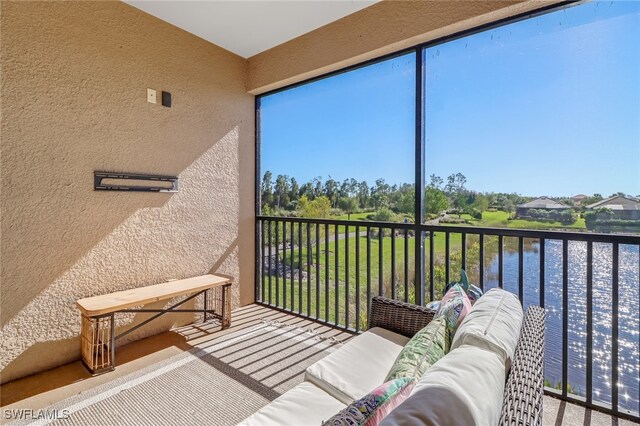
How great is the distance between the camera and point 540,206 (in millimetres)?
2023

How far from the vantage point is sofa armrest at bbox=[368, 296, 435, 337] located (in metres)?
1.77

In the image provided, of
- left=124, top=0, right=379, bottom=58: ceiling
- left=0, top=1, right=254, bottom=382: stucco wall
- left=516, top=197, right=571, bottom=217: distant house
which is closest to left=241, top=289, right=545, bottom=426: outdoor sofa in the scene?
left=516, top=197, right=571, bottom=217: distant house

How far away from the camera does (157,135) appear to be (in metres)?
2.81

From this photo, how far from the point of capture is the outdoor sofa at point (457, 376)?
673mm

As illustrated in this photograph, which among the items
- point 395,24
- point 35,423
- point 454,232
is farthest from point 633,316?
point 35,423

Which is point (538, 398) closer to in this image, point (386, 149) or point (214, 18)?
point (386, 149)

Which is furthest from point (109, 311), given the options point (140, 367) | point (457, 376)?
point (457, 376)

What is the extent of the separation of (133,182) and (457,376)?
2792 mm

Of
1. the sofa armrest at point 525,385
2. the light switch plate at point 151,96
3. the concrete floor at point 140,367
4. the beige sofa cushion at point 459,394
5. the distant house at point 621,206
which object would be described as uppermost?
the light switch plate at point 151,96

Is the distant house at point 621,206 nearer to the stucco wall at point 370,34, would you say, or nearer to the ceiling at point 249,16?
the stucco wall at point 370,34

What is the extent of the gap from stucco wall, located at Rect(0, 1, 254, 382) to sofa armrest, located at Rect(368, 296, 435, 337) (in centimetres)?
201

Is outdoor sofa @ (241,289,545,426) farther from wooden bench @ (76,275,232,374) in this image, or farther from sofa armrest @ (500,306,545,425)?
wooden bench @ (76,275,232,374)

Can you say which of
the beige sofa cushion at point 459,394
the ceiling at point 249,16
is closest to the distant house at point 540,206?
the beige sofa cushion at point 459,394

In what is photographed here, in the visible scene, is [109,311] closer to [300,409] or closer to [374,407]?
[300,409]
